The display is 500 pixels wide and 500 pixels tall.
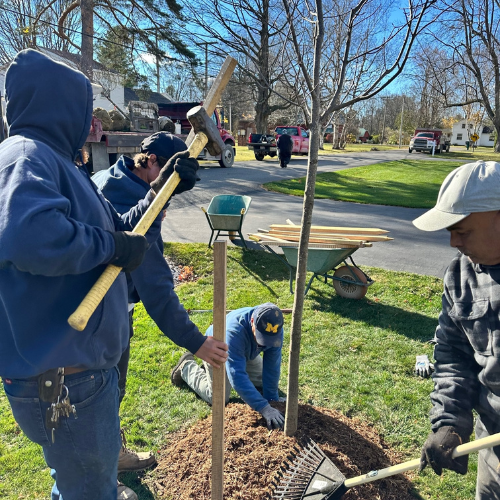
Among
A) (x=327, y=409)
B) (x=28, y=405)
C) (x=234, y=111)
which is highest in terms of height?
(x=234, y=111)

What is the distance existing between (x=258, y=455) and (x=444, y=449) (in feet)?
4.58

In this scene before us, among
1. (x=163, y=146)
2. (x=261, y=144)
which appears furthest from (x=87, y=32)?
(x=163, y=146)

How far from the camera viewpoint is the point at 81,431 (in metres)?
1.59

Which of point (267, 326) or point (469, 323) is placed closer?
point (469, 323)

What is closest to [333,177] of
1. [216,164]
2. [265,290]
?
[216,164]

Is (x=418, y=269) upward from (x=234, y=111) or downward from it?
downward

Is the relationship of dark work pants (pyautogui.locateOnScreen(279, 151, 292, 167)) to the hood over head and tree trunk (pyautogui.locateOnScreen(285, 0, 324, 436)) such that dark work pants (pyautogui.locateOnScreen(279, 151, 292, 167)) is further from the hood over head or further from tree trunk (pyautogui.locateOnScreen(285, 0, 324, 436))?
the hood over head

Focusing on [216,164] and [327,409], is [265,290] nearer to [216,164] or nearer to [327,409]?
[327,409]

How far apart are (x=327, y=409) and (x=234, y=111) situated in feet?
177

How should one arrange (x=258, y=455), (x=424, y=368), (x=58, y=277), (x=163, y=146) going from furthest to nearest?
(x=424, y=368)
(x=258, y=455)
(x=163, y=146)
(x=58, y=277)

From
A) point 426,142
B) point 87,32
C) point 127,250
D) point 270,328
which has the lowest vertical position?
point 270,328

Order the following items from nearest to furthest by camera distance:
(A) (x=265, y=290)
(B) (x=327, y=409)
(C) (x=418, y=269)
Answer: (B) (x=327, y=409) < (A) (x=265, y=290) < (C) (x=418, y=269)

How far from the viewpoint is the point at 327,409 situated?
11.7 ft

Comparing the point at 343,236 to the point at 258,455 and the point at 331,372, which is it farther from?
the point at 258,455
